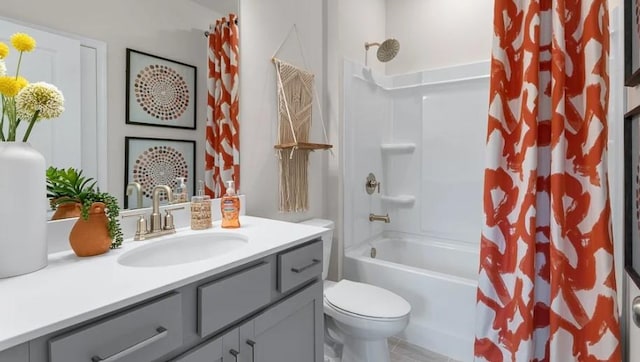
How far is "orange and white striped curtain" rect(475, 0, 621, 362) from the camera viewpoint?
129cm

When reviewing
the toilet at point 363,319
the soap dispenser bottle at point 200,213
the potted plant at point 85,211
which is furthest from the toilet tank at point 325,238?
the potted plant at point 85,211

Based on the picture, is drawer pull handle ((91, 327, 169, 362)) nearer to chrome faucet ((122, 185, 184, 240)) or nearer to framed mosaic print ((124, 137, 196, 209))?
chrome faucet ((122, 185, 184, 240))

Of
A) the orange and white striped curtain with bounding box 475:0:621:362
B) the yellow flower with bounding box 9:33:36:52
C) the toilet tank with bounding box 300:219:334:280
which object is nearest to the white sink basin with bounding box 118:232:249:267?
the yellow flower with bounding box 9:33:36:52

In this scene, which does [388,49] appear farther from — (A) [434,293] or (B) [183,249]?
(B) [183,249]

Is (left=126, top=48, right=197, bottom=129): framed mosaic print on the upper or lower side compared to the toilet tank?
upper

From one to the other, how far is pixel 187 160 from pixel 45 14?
2.13ft

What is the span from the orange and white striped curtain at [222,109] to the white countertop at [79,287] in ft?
1.74

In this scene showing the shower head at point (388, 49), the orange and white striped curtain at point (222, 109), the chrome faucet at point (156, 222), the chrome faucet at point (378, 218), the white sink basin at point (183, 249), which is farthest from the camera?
the chrome faucet at point (378, 218)

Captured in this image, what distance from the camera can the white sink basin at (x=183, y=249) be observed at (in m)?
1.08

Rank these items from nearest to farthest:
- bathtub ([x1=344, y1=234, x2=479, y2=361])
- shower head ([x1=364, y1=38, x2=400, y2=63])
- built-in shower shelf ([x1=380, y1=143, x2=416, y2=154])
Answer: bathtub ([x1=344, y1=234, x2=479, y2=361])
shower head ([x1=364, y1=38, x2=400, y2=63])
built-in shower shelf ([x1=380, y1=143, x2=416, y2=154])

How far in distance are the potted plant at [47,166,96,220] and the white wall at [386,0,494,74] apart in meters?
2.62

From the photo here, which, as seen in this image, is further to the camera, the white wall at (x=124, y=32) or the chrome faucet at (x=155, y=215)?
the chrome faucet at (x=155, y=215)

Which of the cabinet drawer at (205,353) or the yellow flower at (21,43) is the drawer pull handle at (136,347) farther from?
the yellow flower at (21,43)

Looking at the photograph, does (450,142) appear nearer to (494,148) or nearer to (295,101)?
(494,148)
